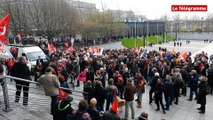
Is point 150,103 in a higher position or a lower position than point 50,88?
lower

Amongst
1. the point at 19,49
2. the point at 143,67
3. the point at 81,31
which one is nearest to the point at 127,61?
the point at 143,67

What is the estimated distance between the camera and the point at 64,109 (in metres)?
6.99

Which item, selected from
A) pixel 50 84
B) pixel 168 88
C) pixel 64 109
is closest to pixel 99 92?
pixel 50 84

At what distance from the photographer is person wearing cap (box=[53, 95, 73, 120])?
6.97 meters

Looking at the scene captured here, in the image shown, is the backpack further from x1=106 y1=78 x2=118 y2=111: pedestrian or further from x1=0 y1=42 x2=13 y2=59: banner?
x1=0 y1=42 x2=13 y2=59: banner

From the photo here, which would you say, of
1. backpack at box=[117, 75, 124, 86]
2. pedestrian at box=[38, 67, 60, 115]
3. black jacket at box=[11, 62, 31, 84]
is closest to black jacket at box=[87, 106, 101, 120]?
pedestrian at box=[38, 67, 60, 115]

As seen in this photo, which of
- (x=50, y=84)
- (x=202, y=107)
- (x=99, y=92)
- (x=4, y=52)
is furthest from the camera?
(x=202, y=107)

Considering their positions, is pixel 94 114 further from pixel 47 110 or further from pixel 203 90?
pixel 203 90

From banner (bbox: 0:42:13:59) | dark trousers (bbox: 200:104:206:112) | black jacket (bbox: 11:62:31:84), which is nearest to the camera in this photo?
black jacket (bbox: 11:62:31:84)

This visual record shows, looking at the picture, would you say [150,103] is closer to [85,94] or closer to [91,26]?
[85,94]

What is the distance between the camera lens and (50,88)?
812 centimetres

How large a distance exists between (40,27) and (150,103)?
3051cm

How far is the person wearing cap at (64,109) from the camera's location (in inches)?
275

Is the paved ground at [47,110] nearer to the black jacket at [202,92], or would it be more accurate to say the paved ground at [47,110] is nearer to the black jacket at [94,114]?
the black jacket at [202,92]
